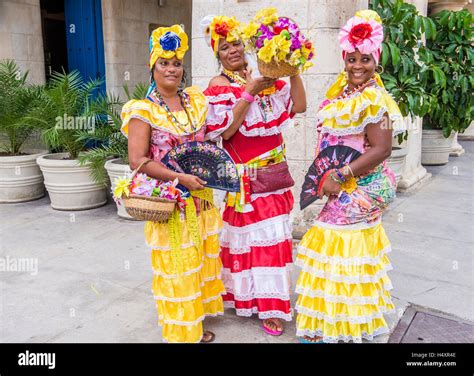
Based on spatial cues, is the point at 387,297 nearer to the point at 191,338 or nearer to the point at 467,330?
the point at 467,330

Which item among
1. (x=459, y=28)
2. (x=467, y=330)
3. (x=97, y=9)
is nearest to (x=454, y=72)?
(x=459, y=28)

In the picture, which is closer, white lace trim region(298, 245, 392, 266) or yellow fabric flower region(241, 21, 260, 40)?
yellow fabric flower region(241, 21, 260, 40)

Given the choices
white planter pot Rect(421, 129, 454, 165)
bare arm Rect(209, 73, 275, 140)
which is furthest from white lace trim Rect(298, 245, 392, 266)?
white planter pot Rect(421, 129, 454, 165)

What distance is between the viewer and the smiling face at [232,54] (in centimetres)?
292

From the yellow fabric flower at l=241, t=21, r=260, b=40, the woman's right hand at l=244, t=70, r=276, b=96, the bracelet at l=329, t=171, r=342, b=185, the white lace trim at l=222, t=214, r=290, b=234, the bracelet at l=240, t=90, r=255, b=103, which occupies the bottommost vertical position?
the white lace trim at l=222, t=214, r=290, b=234

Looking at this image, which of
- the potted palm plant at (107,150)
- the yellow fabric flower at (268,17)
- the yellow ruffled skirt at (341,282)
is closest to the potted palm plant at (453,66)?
the potted palm plant at (107,150)

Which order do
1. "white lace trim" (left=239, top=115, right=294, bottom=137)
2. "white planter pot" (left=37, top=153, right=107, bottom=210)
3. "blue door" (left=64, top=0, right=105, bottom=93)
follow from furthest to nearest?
1. "blue door" (left=64, top=0, right=105, bottom=93)
2. "white planter pot" (left=37, top=153, right=107, bottom=210)
3. "white lace trim" (left=239, top=115, right=294, bottom=137)

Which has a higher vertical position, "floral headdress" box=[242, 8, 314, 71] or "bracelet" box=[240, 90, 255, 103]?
"floral headdress" box=[242, 8, 314, 71]

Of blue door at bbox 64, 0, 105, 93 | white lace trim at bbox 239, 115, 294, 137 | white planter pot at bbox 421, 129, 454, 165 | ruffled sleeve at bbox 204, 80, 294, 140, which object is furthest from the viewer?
white planter pot at bbox 421, 129, 454, 165

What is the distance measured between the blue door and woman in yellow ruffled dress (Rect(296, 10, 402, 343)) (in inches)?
257

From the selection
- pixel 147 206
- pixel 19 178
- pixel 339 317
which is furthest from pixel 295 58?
pixel 19 178

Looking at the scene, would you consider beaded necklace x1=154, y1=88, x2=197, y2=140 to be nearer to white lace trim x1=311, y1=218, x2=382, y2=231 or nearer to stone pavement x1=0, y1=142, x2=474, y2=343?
white lace trim x1=311, y1=218, x2=382, y2=231

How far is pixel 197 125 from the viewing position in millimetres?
2801

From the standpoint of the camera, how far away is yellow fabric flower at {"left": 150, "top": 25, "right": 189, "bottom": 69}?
2.67 metres
